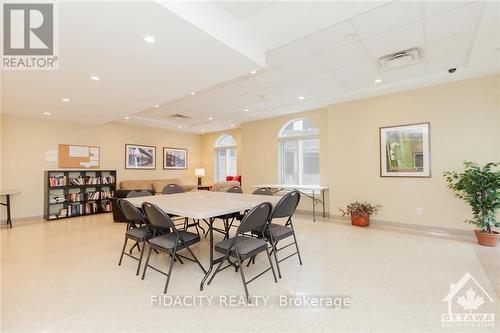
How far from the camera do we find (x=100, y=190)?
6.36m

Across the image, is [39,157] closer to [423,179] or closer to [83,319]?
[83,319]

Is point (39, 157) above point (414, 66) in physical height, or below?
below

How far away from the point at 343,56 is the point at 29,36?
3552 millimetres

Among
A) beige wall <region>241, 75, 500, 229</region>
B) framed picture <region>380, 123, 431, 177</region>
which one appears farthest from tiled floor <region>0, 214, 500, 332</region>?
framed picture <region>380, 123, 431, 177</region>

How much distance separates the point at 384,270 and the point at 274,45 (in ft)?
9.73

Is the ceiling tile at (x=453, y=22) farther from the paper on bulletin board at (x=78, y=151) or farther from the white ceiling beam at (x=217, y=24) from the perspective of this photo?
the paper on bulletin board at (x=78, y=151)

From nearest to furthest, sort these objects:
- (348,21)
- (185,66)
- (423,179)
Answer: (348,21) < (185,66) < (423,179)

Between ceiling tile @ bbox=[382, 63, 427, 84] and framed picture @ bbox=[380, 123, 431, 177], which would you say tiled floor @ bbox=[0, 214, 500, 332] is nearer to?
framed picture @ bbox=[380, 123, 431, 177]

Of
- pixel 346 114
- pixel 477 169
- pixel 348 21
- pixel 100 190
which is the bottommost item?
pixel 100 190

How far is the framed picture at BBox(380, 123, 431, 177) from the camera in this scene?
13.8 feet

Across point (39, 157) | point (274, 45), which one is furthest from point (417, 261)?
point (39, 157)

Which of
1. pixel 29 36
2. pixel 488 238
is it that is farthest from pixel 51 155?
pixel 488 238

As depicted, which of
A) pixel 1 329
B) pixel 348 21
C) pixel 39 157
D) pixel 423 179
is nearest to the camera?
pixel 1 329

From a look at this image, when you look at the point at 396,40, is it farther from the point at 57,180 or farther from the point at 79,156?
the point at 57,180
